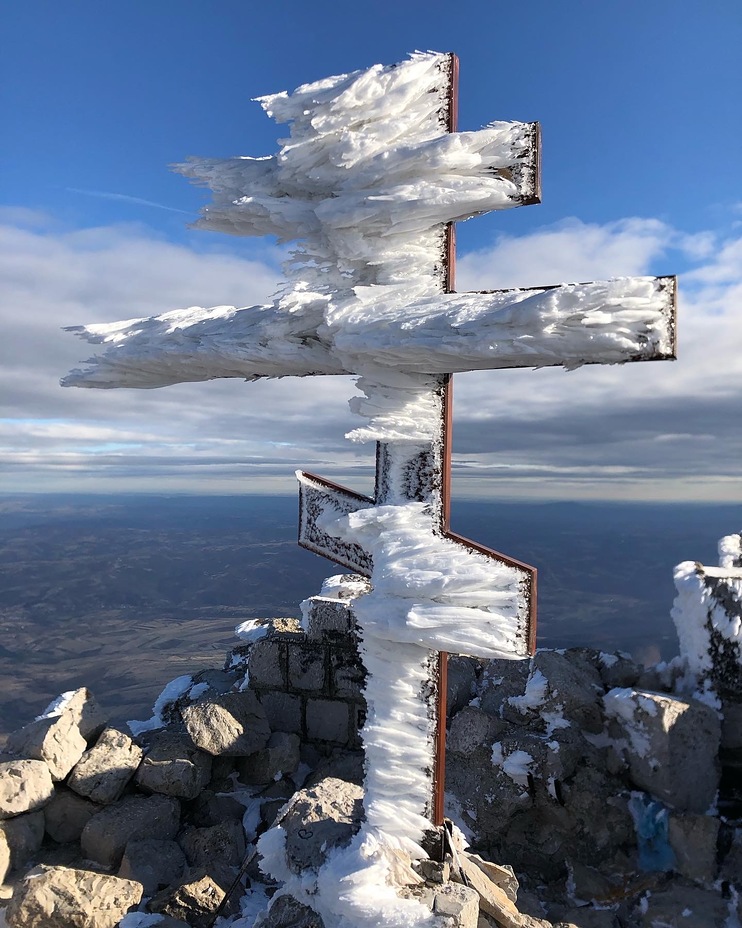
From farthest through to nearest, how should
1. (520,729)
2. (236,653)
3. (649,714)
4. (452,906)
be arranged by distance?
1. (236,653)
2. (520,729)
3. (649,714)
4. (452,906)

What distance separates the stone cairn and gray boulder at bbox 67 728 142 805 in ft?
0.06

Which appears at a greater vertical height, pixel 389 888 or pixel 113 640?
pixel 389 888

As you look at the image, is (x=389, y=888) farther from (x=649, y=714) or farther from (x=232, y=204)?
(x=232, y=204)

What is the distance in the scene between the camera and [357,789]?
5.07m

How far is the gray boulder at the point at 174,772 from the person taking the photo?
5711 mm

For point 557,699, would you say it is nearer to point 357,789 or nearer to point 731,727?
point 731,727

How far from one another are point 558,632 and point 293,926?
11378 centimetres

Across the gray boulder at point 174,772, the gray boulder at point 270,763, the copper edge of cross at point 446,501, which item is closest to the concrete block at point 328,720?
the gray boulder at point 270,763

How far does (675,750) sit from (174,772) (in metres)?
5.54

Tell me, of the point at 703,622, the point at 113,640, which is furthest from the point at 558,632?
the point at 703,622

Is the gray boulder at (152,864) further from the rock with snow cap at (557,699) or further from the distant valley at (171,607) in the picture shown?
the distant valley at (171,607)

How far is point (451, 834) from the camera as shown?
4.04 metres

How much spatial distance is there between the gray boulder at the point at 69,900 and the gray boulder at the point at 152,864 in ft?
0.56

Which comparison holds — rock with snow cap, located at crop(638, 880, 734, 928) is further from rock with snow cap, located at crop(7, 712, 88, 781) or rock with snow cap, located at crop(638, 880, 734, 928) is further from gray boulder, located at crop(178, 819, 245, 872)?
rock with snow cap, located at crop(7, 712, 88, 781)
